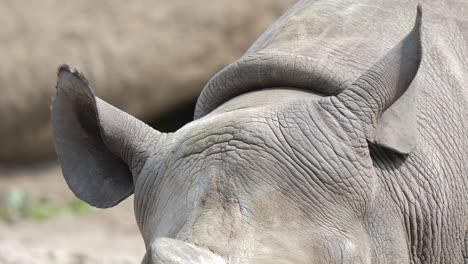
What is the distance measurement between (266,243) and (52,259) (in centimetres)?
500

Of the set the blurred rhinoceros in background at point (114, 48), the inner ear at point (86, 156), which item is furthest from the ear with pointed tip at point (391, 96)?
the blurred rhinoceros in background at point (114, 48)

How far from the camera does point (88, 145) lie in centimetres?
490

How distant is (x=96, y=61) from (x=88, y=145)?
6614 mm

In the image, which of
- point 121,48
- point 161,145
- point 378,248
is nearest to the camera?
point 378,248

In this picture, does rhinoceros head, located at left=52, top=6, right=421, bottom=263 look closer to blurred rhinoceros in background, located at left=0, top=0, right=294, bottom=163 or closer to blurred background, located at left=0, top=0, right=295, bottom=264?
blurred background, located at left=0, top=0, right=295, bottom=264

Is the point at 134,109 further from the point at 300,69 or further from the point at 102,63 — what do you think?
the point at 300,69

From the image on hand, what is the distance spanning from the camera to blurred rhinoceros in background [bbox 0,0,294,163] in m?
11.2

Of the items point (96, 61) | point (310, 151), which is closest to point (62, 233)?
point (96, 61)

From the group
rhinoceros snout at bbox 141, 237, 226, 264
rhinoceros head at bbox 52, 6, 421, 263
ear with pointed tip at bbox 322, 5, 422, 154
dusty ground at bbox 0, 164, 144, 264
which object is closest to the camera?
rhinoceros snout at bbox 141, 237, 226, 264

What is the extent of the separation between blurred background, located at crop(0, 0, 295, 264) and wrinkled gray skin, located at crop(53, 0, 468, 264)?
19.8 ft

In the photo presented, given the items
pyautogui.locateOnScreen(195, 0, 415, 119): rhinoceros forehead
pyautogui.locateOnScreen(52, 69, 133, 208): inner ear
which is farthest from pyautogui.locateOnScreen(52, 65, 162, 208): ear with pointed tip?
pyautogui.locateOnScreen(195, 0, 415, 119): rhinoceros forehead

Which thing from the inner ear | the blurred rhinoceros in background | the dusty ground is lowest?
the dusty ground

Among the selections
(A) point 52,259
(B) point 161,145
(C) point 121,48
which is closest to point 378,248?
(B) point 161,145

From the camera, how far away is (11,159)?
38.0 feet
